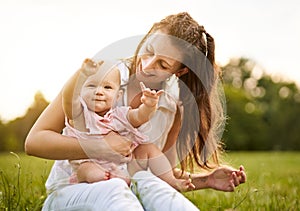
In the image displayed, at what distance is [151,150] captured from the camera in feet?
6.37

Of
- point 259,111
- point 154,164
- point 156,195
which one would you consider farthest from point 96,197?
point 259,111

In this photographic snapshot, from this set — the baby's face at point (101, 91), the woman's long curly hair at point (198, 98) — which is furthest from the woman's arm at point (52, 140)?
the woman's long curly hair at point (198, 98)

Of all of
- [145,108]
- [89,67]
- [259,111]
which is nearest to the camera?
[89,67]

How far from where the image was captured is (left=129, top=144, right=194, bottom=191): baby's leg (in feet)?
6.19

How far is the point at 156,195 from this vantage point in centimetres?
165

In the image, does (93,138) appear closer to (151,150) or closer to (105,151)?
(105,151)

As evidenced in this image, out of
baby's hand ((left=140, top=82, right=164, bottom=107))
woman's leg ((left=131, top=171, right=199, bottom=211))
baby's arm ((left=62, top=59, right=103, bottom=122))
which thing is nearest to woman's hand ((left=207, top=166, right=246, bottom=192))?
woman's leg ((left=131, top=171, right=199, bottom=211))

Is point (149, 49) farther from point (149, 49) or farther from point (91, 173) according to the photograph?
point (91, 173)

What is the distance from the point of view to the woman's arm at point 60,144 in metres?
1.73

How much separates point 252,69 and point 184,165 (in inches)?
1067

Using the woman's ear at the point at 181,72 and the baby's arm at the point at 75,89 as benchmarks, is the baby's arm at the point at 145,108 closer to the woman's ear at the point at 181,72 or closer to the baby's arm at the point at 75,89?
the baby's arm at the point at 75,89

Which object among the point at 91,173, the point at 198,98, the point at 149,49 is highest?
the point at 149,49

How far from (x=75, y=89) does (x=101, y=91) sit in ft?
0.49

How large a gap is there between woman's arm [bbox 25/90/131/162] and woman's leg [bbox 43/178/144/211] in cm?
12
